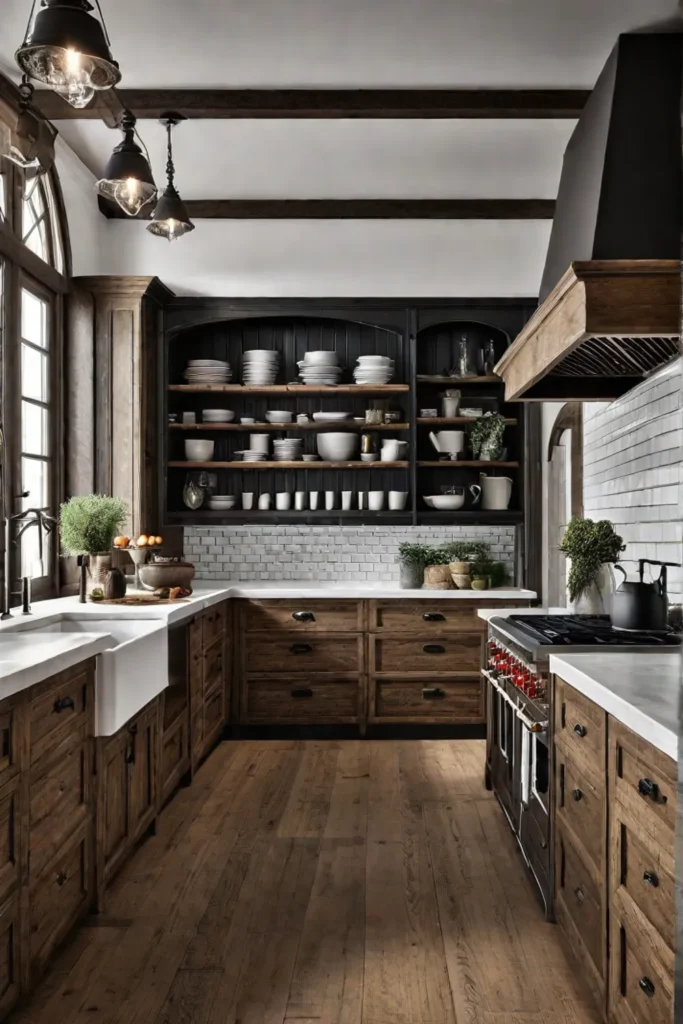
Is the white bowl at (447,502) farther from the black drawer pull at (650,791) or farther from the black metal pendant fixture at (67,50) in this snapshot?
the black drawer pull at (650,791)

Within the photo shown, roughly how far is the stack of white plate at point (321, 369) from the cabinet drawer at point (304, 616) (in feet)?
4.81

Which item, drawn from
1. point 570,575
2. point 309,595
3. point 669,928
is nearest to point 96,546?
point 309,595

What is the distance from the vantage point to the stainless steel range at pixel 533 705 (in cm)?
302

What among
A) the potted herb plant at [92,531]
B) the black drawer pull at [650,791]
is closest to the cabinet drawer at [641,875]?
the black drawer pull at [650,791]

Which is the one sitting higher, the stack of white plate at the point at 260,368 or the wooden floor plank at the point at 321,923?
the stack of white plate at the point at 260,368

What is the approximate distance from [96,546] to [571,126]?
3.34 m

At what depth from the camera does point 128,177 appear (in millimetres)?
3717

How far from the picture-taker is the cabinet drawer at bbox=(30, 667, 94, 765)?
2.55 m

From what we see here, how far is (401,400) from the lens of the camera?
20.1 feet

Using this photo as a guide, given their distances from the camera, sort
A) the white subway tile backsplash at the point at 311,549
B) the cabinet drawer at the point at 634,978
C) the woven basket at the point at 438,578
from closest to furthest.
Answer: the cabinet drawer at the point at 634,978 < the woven basket at the point at 438,578 < the white subway tile backsplash at the point at 311,549

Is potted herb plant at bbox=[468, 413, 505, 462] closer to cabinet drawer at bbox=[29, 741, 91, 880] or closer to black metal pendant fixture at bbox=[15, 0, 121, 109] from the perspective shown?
cabinet drawer at bbox=[29, 741, 91, 880]

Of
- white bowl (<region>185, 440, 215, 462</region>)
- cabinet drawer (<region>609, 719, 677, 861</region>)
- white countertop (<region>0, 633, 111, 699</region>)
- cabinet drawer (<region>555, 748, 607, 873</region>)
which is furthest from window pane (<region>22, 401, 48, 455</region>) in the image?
cabinet drawer (<region>609, 719, 677, 861</region>)

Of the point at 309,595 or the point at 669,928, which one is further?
the point at 309,595

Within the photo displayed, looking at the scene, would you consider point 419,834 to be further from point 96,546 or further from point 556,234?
point 556,234
